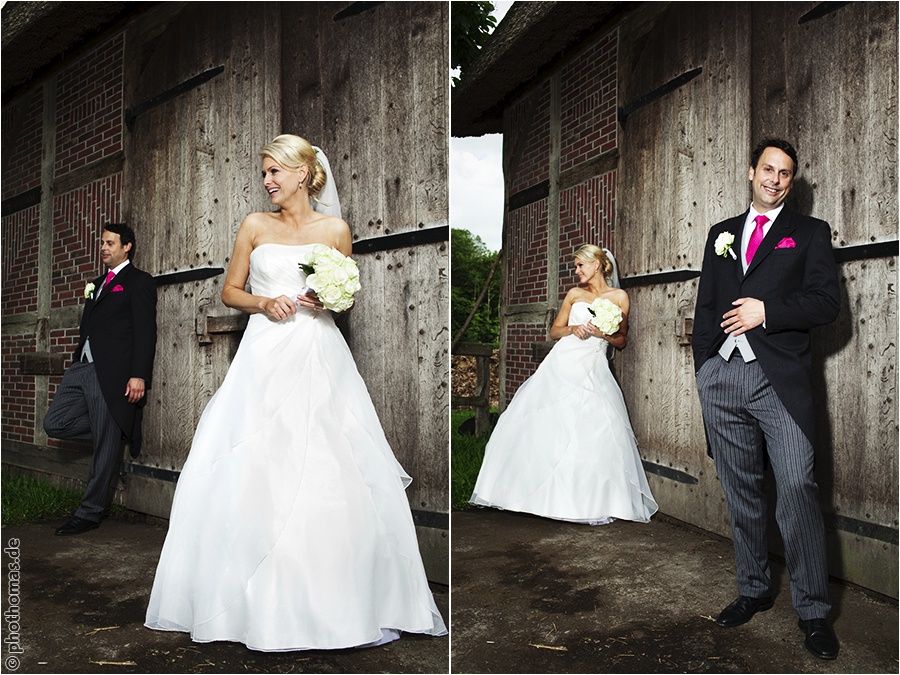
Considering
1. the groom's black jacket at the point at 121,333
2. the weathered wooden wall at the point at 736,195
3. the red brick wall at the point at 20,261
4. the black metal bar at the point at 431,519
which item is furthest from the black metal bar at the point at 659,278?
the red brick wall at the point at 20,261

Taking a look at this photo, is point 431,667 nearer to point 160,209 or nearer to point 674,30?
point 160,209

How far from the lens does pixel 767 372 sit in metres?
3.13

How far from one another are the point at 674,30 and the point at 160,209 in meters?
4.02

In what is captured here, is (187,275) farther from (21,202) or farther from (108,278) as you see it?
(21,202)

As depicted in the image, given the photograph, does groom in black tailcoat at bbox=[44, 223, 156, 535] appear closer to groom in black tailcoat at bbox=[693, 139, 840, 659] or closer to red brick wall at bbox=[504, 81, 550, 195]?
red brick wall at bbox=[504, 81, 550, 195]

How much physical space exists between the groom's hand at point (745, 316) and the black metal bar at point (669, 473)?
1.94 m

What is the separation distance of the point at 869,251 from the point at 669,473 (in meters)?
2.08

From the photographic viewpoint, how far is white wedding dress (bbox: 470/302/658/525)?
4742mm

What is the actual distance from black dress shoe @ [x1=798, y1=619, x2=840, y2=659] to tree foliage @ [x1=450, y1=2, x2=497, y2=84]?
10.6ft

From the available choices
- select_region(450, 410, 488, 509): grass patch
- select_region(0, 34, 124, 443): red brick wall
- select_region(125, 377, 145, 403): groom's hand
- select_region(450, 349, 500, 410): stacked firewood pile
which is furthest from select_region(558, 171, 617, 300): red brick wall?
select_region(0, 34, 124, 443): red brick wall

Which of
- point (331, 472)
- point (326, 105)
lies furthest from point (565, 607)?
point (326, 105)

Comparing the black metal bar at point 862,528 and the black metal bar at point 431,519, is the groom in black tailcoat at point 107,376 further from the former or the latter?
the black metal bar at point 862,528

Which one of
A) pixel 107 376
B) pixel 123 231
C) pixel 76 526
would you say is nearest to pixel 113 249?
pixel 123 231

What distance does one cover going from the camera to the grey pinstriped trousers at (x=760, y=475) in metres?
3.06
